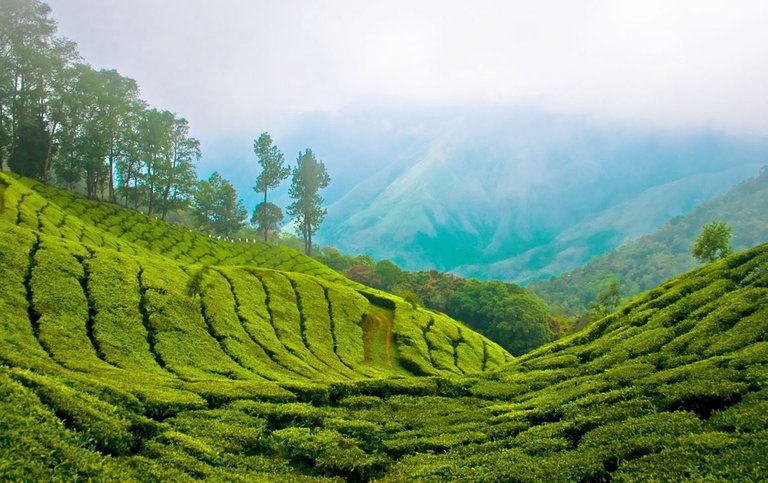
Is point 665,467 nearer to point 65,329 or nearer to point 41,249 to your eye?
point 65,329

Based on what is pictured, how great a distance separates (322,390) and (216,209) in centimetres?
9781

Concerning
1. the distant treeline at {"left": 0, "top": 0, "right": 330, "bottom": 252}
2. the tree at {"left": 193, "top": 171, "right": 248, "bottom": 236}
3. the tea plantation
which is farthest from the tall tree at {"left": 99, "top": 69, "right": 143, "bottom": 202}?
the tea plantation

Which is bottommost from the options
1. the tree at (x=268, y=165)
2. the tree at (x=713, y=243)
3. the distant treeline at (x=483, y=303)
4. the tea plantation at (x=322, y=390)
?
the tea plantation at (x=322, y=390)

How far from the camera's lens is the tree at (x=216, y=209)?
372ft

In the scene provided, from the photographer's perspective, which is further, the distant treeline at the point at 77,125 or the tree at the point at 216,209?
the tree at the point at 216,209

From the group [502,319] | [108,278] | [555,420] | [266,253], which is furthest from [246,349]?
[502,319]

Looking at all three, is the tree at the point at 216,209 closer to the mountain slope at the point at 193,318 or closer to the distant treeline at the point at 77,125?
the distant treeline at the point at 77,125

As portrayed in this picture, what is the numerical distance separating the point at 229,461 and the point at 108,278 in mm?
25425

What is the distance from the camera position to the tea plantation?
48.7 feet

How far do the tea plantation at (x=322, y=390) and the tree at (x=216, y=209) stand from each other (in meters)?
66.3

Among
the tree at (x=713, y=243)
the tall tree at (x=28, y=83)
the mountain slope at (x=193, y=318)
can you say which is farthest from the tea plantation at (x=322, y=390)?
the tall tree at (x=28, y=83)

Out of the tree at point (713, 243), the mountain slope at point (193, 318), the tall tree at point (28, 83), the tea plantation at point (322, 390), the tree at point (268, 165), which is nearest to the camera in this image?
the tea plantation at point (322, 390)

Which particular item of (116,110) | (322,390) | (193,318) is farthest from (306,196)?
(322,390)

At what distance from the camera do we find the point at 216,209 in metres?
114
